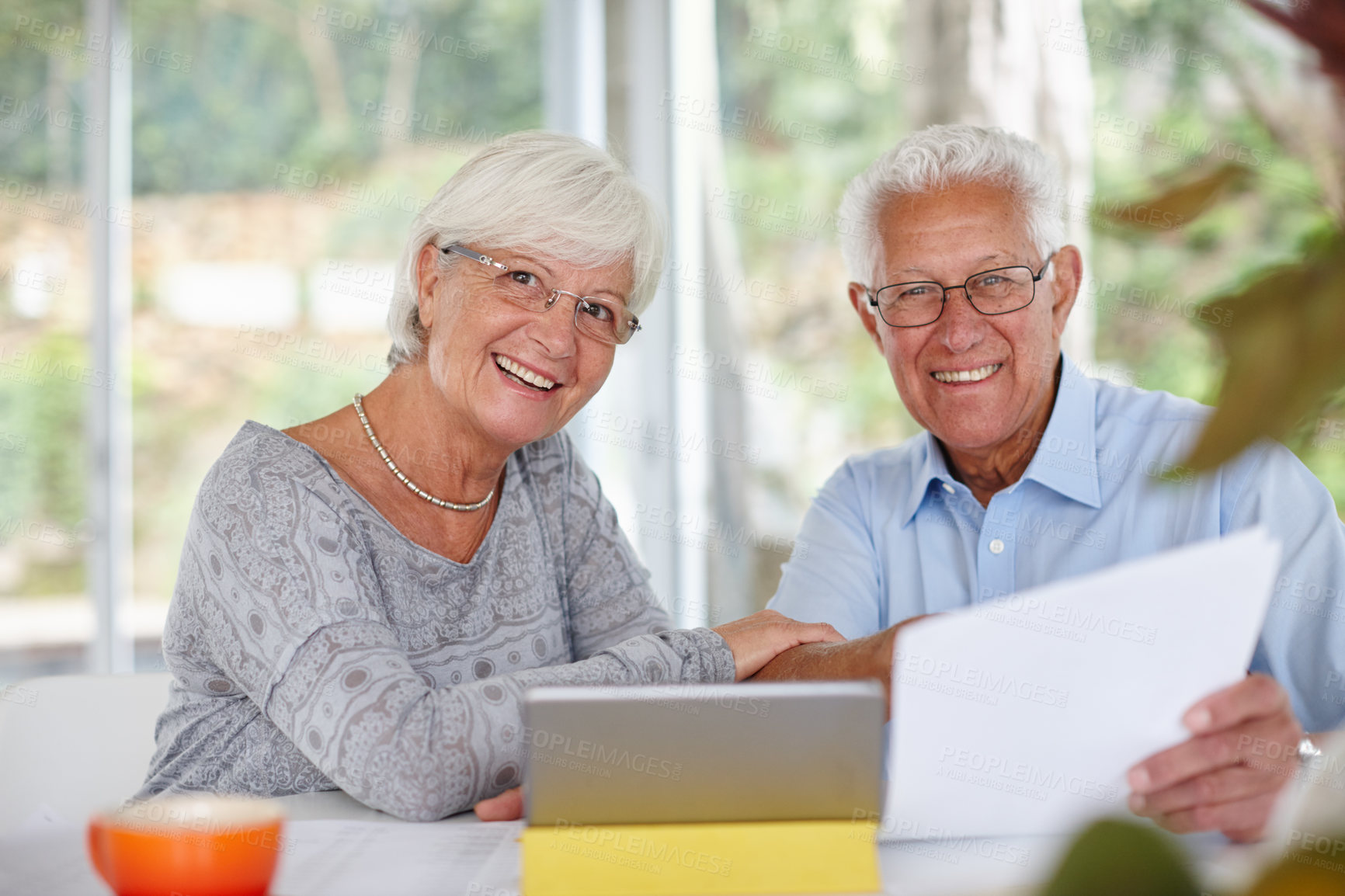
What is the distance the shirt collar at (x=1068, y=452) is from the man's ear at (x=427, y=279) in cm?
83

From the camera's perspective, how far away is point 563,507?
1.81 m

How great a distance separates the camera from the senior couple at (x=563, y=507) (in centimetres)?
126

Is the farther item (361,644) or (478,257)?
(478,257)

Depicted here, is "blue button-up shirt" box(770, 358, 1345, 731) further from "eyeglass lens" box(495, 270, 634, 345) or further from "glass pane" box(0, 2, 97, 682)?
"glass pane" box(0, 2, 97, 682)

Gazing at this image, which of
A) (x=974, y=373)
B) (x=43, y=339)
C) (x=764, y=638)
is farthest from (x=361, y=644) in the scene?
(x=43, y=339)

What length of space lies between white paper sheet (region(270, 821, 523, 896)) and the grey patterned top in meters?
0.08

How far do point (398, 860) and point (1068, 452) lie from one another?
1.16 meters

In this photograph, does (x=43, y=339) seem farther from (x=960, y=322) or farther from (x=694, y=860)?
(x=694, y=860)

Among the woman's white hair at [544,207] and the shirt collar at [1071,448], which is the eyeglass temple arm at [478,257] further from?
the shirt collar at [1071,448]

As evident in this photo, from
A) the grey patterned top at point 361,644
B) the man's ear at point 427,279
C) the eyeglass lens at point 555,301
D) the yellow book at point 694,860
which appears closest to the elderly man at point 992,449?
the grey patterned top at point 361,644

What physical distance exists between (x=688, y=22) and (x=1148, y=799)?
13.0 feet

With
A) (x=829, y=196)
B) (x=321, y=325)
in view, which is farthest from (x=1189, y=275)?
(x=321, y=325)

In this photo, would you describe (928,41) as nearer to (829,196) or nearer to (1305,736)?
(829,196)

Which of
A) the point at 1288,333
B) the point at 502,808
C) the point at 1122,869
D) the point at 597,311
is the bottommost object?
the point at 502,808
